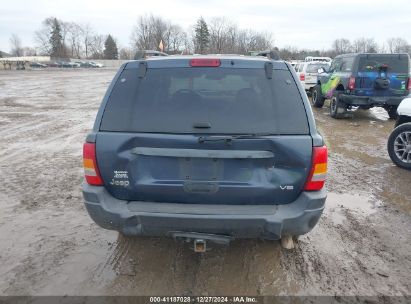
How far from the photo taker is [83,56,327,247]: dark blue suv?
2947mm

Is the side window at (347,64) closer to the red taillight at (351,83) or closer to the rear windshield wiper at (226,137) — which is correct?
the red taillight at (351,83)

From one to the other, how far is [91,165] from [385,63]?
1073 cm

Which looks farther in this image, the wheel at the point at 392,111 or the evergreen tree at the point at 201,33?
the evergreen tree at the point at 201,33

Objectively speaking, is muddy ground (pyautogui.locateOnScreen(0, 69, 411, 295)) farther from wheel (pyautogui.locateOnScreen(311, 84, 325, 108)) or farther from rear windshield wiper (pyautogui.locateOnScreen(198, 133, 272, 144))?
wheel (pyautogui.locateOnScreen(311, 84, 325, 108))

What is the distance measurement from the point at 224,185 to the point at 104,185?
99 cm

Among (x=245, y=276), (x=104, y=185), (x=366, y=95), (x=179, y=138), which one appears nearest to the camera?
(x=179, y=138)

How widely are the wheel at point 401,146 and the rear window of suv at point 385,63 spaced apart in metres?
5.27

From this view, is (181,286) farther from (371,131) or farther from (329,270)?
(371,131)

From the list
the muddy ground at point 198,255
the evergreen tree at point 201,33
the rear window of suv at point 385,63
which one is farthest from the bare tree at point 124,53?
the muddy ground at point 198,255

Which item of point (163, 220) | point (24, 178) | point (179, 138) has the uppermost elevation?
point (179, 138)

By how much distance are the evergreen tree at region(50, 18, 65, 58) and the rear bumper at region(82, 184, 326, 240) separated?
4641 inches

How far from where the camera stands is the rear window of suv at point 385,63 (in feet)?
37.3

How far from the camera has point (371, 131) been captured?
1068cm

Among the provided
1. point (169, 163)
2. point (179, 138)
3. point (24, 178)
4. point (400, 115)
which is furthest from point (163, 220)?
point (400, 115)
